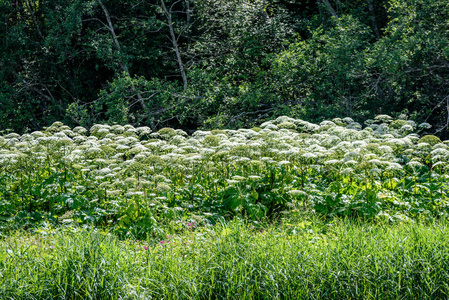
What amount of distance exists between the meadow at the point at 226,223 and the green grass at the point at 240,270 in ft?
0.04

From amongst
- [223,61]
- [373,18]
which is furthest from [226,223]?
[373,18]

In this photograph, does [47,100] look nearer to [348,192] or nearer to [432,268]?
[348,192]

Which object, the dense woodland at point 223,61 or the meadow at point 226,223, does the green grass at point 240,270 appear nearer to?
the meadow at point 226,223

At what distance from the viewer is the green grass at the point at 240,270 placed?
3.26 m

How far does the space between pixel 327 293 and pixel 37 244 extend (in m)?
2.75

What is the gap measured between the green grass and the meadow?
12 millimetres

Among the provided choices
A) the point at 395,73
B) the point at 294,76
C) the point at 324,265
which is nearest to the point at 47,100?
the point at 294,76

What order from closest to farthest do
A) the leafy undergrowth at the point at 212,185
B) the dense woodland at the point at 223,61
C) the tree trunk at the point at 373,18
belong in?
the leafy undergrowth at the point at 212,185 < the dense woodland at the point at 223,61 < the tree trunk at the point at 373,18

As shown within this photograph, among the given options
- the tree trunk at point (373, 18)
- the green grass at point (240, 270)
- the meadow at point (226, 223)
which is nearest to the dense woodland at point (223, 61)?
the tree trunk at point (373, 18)

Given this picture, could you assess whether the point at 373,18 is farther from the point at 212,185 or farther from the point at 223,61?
the point at 212,185

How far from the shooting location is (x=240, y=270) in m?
3.36

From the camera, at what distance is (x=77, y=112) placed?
11672mm

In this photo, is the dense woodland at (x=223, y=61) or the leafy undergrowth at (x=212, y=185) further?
the dense woodland at (x=223, y=61)

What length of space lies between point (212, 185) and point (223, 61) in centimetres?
747
